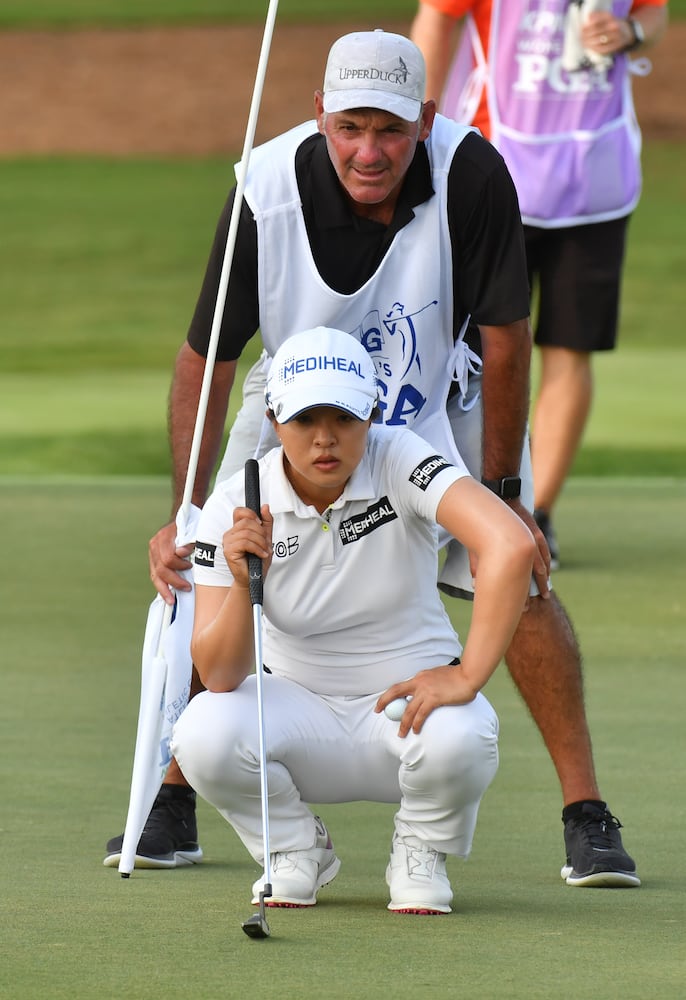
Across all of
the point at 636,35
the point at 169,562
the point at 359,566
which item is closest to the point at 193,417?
the point at 169,562

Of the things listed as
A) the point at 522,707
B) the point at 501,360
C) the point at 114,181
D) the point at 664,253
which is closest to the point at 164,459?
the point at 522,707

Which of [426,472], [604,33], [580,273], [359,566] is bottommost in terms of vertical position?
[359,566]

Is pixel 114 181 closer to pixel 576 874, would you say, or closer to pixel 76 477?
pixel 76 477

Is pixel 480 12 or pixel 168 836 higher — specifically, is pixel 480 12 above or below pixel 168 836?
above

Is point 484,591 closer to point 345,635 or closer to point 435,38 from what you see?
point 345,635

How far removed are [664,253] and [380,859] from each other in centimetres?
2068

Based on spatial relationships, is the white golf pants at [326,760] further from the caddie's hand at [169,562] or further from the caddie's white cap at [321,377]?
the caddie's white cap at [321,377]

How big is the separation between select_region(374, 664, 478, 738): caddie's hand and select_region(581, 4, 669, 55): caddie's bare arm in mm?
3594

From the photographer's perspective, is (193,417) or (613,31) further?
(613,31)

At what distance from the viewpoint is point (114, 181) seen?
3053 centimetres

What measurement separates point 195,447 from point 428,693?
0.77 m

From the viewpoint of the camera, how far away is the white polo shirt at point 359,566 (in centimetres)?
406

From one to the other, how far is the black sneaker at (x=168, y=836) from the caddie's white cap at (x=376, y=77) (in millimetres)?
1424

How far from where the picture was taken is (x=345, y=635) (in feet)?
13.6
